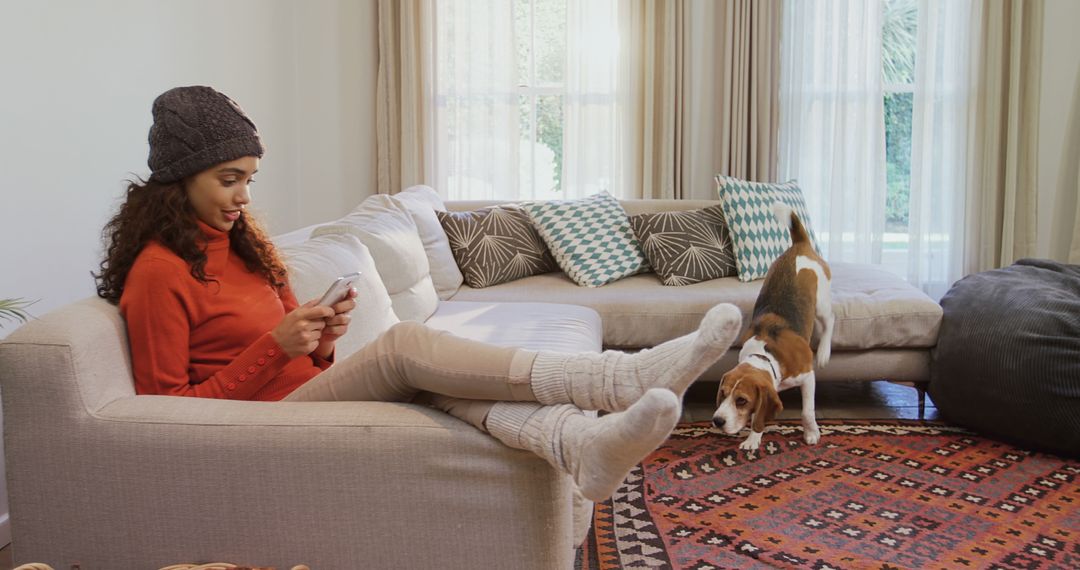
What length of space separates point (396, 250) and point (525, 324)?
0.48 m

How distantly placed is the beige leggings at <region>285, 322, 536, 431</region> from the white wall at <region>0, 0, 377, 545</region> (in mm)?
597

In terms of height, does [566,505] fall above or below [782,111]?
below

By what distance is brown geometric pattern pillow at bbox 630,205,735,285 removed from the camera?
3799mm

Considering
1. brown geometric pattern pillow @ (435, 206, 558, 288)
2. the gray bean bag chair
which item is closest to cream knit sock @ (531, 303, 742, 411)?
the gray bean bag chair

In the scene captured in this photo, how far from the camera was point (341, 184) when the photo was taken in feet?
17.1

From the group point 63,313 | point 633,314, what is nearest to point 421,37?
point 633,314

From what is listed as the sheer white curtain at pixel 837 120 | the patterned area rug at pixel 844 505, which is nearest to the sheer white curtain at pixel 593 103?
the sheer white curtain at pixel 837 120

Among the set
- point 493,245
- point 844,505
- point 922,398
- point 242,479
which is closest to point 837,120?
point 922,398

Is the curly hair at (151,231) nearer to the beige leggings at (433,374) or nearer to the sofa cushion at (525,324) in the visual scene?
the beige leggings at (433,374)

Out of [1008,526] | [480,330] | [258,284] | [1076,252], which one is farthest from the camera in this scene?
[1076,252]

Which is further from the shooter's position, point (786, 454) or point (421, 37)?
point (421, 37)

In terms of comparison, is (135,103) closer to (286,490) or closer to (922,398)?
(286,490)

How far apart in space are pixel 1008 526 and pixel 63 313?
2.24 m

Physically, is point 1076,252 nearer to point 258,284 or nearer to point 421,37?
point 421,37
